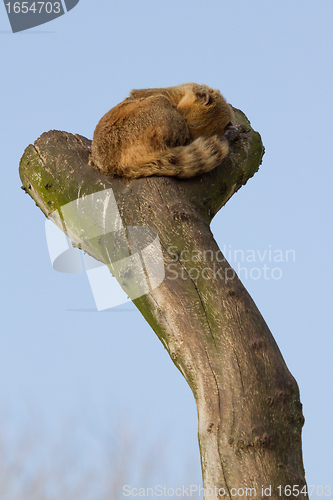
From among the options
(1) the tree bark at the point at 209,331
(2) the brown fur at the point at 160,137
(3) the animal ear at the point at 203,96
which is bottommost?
(1) the tree bark at the point at 209,331

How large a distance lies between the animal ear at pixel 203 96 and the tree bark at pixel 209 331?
725 mm

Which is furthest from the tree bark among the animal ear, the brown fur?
the animal ear

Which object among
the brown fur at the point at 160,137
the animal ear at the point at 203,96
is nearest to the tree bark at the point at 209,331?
the brown fur at the point at 160,137

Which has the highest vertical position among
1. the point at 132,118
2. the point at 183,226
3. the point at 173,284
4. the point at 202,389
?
the point at 132,118

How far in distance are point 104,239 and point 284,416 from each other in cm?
174

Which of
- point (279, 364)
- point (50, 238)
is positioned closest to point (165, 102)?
point (50, 238)

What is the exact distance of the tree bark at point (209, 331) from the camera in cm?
286

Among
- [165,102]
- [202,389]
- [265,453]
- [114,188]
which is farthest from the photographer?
[165,102]

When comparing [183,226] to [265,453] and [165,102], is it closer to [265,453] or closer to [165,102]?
[165,102]

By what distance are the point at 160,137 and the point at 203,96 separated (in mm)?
778

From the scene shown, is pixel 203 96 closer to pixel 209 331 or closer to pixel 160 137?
pixel 160 137

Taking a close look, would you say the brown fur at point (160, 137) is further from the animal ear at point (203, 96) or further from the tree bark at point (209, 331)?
the tree bark at point (209, 331)

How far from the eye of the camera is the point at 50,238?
435 cm

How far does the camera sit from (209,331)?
3.12m
